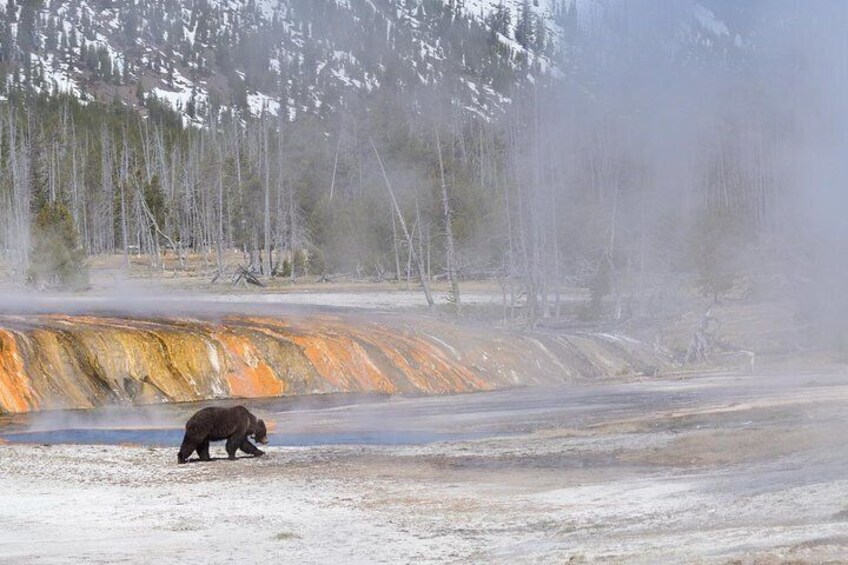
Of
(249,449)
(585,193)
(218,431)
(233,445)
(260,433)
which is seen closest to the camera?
(218,431)

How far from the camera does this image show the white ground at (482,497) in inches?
323

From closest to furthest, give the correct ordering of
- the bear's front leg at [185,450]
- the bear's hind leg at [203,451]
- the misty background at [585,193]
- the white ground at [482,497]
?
1. the white ground at [482,497]
2. the bear's front leg at [185,450]
3. the bear's hind leg at [203,451]
4. the misty background at [585,193]

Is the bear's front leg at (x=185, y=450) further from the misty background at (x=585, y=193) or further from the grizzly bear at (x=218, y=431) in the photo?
the misty background at (x=585, y=193)

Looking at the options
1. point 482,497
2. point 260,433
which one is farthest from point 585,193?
point 482,497

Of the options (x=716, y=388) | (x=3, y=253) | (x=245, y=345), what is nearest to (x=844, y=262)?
(x=716, y=388)

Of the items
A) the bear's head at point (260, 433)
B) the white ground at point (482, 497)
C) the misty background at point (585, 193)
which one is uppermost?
the misty background at point (585, 193)

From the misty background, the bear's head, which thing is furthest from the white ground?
the misty background

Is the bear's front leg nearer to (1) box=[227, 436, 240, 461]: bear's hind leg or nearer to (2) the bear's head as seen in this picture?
(1) box=[227, 436, 240, 461]: bear's hind leg

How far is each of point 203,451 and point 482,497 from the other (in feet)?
13.8

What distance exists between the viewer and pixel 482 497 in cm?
1064

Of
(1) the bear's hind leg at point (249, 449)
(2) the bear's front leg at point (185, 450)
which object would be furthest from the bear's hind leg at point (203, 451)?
(1) the bear's hind leg at point (249, 449)

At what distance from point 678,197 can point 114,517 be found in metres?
40.6

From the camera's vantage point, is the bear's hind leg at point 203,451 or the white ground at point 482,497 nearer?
the white ground at point 482,497

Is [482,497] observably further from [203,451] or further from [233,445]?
[203,451]
